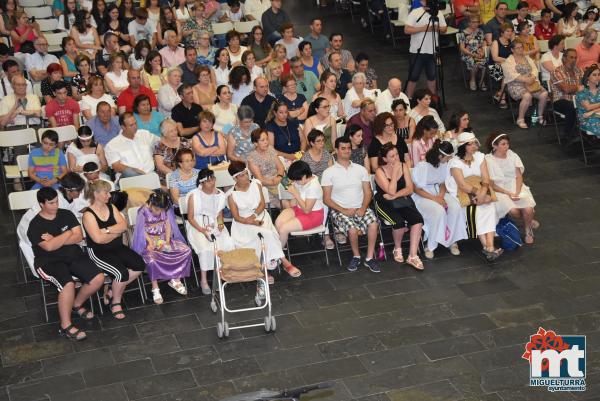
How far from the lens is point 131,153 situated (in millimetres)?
8484

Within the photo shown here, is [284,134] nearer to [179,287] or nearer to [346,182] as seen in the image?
[346,182]

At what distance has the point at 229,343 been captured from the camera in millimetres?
6754

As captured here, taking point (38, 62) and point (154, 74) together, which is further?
point (38, 62)

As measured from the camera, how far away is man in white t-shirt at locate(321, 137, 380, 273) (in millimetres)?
7883

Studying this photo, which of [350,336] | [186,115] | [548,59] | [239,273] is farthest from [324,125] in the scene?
[548,59]

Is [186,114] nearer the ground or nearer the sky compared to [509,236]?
nearer the sky

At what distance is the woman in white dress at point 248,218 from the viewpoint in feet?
25.0

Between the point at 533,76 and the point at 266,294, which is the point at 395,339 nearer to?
the point at 266,294

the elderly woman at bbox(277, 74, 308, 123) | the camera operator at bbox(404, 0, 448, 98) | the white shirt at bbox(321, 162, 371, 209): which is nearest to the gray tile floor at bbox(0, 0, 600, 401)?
the white shirt at bbox(321, 162, 371, 209)

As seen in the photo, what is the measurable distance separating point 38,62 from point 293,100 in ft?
10.3

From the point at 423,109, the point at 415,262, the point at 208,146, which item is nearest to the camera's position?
the point at 415,262

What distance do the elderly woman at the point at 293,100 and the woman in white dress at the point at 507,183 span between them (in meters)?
1.98

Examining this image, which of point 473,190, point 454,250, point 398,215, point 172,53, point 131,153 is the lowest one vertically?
point 454,250

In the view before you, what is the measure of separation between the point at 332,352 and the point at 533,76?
17.8 feet
